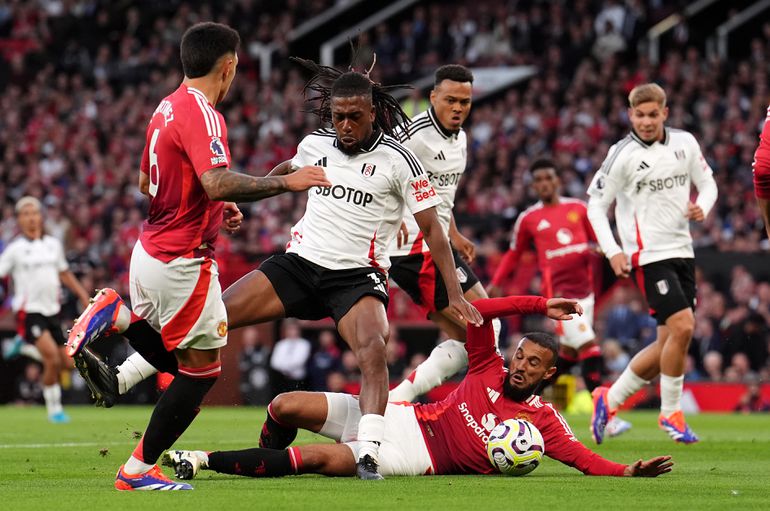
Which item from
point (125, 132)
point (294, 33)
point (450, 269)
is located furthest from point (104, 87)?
point (450, 269)

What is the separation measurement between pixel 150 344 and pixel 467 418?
77.2 inches

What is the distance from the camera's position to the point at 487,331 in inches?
309

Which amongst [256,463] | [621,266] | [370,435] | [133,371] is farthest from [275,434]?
[621,266]

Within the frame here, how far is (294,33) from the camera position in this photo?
103 feet

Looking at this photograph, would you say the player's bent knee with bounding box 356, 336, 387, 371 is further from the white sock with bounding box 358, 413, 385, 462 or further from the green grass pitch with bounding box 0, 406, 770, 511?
the green grass pitch with bounding box 0, 406, 770, 511

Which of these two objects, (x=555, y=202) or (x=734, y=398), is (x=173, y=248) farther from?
(x=734, y=398)

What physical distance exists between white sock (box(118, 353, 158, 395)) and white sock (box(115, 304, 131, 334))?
88 cm

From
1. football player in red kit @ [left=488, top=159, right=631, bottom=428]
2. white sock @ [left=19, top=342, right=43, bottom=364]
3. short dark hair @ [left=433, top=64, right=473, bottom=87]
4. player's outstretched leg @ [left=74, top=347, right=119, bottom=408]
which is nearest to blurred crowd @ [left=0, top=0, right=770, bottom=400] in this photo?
white sock @ [left=19, top=342, right=43, bottom=364]

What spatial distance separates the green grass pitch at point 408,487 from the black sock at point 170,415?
10.3 inches

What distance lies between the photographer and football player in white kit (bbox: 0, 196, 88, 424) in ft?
50.9

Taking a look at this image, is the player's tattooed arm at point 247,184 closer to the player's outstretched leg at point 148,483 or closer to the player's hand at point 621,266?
the player's outstretched leg at point 148,483

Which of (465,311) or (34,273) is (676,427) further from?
(34,273)

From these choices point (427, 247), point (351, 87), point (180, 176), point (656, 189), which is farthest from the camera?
point (656, 189)

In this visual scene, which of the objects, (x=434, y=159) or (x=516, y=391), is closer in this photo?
(x=516, y=391)
